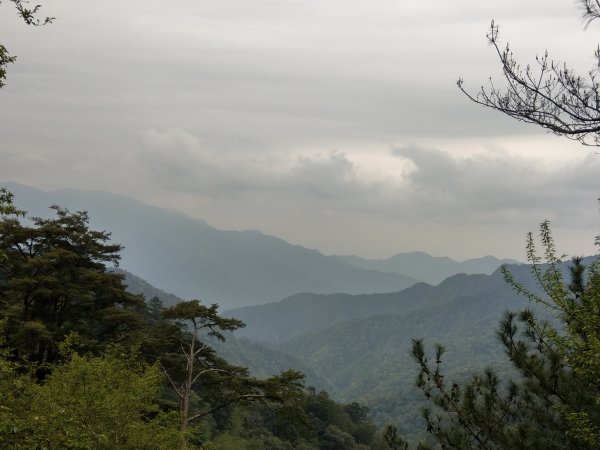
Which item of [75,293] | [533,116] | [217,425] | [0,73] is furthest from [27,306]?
[217,425]

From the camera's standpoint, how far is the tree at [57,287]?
24031 millimetres

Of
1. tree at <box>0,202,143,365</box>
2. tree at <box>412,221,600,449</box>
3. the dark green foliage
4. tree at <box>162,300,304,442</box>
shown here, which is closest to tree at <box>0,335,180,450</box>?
tree at <box>162,300,304,442</box>

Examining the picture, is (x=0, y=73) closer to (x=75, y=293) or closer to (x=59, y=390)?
(x=59, y=390)

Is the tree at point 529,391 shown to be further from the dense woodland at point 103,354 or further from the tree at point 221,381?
the tree at point 221,381

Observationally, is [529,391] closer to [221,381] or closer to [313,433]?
[221,381]

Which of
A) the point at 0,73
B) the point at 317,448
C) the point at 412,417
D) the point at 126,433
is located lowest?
the point at 412,417

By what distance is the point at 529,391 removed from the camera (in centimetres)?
1053

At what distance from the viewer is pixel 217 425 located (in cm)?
6194

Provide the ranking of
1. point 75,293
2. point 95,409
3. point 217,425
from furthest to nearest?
1. point 217,425
2. point 75,293
3. point 95,409

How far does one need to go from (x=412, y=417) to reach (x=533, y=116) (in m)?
174

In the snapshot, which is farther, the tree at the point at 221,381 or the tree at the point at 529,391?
the tree at the point at 221,381

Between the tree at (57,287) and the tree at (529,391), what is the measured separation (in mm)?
16683

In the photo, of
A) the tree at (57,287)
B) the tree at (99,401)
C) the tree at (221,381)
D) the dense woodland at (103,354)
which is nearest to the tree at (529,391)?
the tree at (99,401)

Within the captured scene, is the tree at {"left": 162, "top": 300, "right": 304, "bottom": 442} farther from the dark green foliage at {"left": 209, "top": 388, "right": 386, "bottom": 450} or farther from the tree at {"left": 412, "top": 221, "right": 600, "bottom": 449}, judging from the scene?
the dark green foliage at {"left": 209, "top": 388, "right": 386, "bottom": 450}
